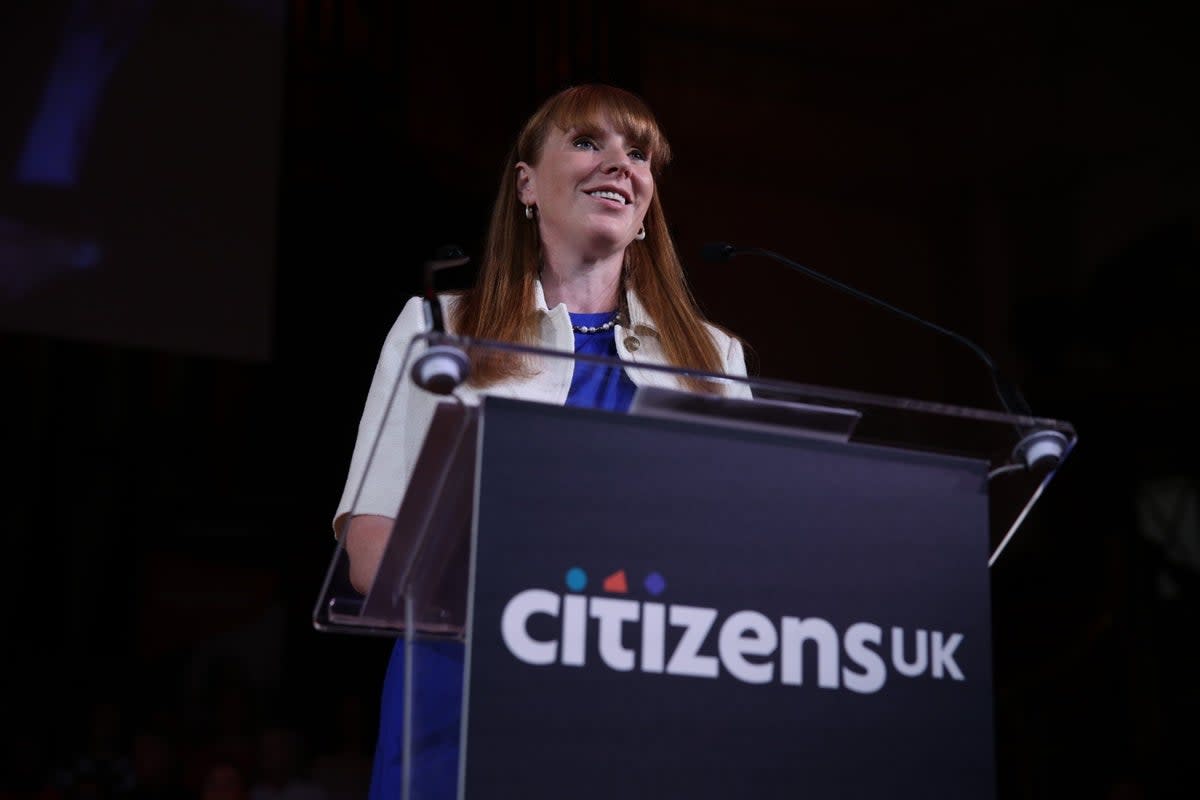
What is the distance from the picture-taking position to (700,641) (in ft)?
3.08

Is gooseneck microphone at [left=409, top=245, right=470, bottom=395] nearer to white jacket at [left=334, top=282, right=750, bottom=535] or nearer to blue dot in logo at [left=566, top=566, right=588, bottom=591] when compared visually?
white jacket at [left=334, top=282, right=750, bottom=535]

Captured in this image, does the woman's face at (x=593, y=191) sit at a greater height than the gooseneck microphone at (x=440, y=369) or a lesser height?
greater

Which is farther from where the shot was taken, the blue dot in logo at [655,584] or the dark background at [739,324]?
the dark background at [739,324]

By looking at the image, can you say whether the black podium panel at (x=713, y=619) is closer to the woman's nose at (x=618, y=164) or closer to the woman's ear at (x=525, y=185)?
the woman's nose at (x=618, y=164)

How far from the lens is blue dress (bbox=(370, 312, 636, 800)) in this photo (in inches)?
39.7

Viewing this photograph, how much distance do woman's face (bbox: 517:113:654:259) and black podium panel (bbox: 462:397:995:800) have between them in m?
0.61

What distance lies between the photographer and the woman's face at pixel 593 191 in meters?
1.57

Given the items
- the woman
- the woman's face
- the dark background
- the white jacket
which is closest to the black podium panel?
the white jacket

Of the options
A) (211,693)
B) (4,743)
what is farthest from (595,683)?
(211,693)

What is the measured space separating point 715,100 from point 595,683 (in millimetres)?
6224

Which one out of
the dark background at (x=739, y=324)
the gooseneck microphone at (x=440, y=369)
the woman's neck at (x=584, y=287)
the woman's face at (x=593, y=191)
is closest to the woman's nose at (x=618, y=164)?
the woman's face at (x=593, y=191)

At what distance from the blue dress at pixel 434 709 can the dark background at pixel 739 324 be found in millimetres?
2079

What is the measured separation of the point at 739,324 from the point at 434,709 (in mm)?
5430

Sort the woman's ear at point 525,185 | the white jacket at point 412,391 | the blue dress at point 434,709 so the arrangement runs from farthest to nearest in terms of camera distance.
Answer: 1. the woman's ear at point 525,185
2. the white jacket at point 412,391
3. the blue dress at point 434,709
